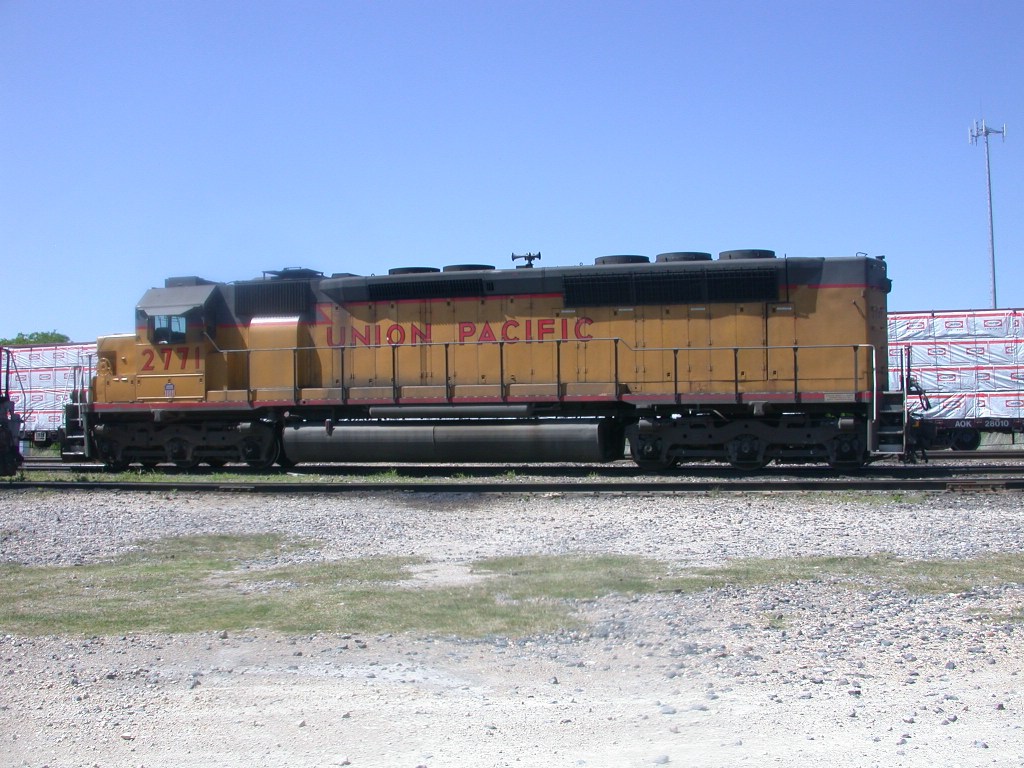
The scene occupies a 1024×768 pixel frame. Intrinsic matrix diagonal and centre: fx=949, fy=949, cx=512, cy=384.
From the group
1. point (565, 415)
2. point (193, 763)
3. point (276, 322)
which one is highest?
point (276, 322)

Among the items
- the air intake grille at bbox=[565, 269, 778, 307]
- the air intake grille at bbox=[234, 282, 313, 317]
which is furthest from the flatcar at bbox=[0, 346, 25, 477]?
the air intake grille at bbox=[565, 269, 778, 307]

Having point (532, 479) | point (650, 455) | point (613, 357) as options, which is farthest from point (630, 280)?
point (532, 479)

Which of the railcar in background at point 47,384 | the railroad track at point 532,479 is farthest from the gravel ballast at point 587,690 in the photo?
the railcar in background at point 47,384

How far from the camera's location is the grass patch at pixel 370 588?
5.98 m

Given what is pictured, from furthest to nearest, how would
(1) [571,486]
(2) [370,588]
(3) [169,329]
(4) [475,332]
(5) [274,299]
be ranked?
(5) [274,299]
(3) [169,329]
(4) [475,332]
(1) [571,486]
(2) [370,588]

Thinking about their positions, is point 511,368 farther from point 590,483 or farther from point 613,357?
point 590,483

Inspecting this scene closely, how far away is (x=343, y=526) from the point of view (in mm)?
10227

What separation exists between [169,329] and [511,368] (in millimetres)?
6308

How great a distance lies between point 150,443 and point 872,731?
50.6 ft

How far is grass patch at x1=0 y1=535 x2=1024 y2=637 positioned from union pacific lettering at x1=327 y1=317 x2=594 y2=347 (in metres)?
8.12

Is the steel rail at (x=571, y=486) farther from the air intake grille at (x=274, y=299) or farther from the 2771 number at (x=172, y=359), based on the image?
the air intake grille at (x=274, y=299)

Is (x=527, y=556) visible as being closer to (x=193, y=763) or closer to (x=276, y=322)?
(x=193, y=763)

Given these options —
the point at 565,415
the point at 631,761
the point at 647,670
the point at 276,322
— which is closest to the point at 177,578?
the point at 647,670

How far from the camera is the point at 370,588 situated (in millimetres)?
6992
